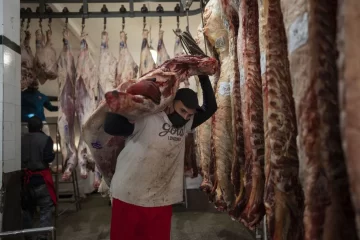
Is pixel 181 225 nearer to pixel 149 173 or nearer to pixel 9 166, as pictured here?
pixel 9 166

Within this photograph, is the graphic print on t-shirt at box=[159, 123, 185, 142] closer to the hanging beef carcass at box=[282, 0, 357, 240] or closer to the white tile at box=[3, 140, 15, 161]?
the hanging beef carcass at box=[282, 0, 357, 240]

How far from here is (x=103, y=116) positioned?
2.07 m

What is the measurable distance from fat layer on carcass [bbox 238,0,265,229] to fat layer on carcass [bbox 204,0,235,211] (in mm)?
388

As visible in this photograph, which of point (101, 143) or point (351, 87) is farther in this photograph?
point (101, 143)

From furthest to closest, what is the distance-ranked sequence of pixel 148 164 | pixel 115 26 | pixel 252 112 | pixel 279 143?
pixel 115 26 < pixel 148 164 < pixel 252 112 < pixel 279 143

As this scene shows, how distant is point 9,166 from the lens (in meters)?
2.95

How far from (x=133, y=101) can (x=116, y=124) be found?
0.83 ft

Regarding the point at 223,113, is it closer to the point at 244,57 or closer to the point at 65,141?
the point at 244,57

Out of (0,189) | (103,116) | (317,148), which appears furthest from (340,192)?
(0,189)

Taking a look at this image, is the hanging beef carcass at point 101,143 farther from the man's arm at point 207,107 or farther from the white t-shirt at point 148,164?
the man's arm at point 207,107

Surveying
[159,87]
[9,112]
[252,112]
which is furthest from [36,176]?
[252,112]

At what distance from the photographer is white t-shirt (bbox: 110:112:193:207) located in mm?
2029

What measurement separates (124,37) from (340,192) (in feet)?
13.4

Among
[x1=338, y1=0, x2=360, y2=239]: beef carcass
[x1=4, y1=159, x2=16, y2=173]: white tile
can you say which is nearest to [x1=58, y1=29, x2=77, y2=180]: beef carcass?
[x1=4, y1=159, x2=16, y2=173]: white tile
